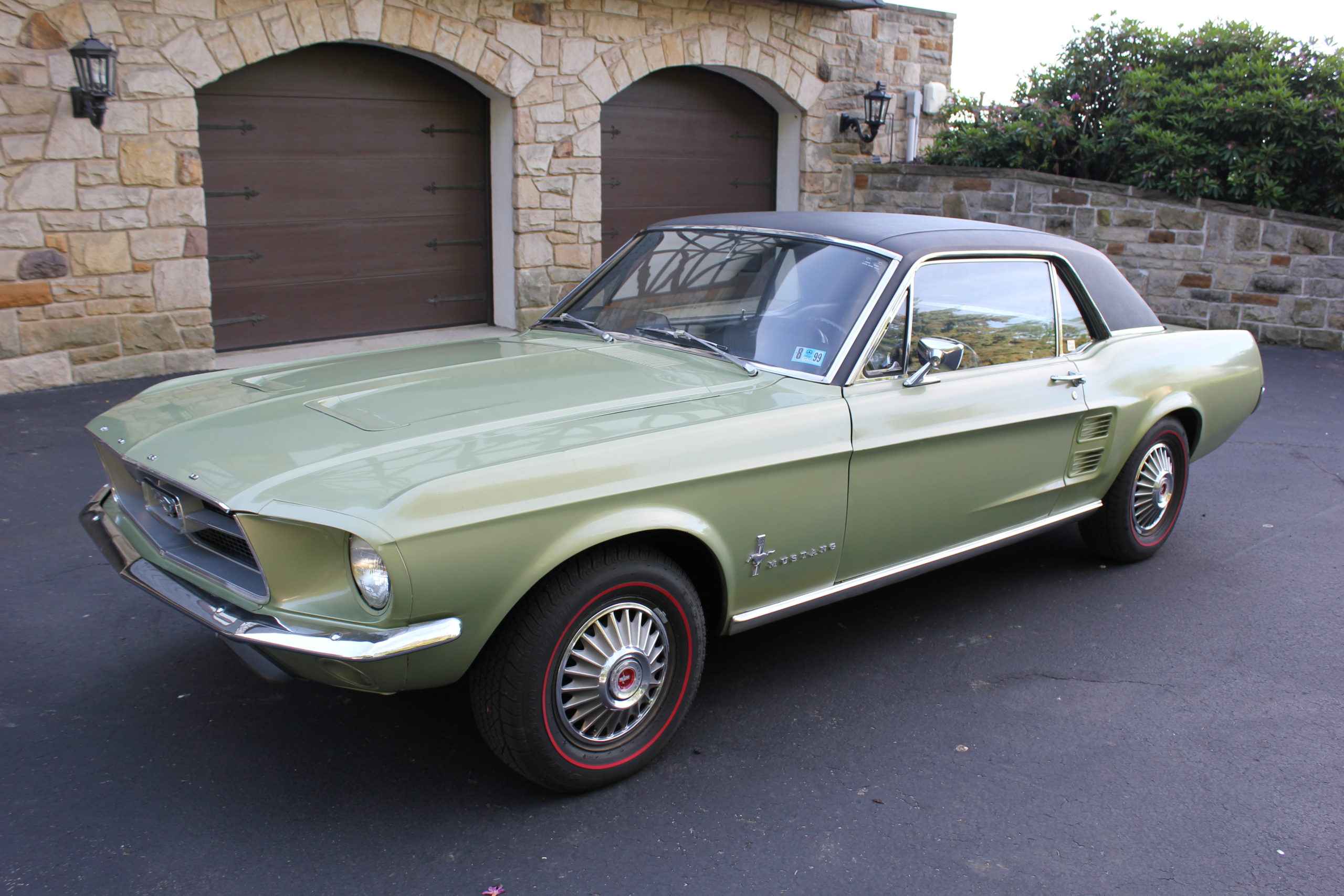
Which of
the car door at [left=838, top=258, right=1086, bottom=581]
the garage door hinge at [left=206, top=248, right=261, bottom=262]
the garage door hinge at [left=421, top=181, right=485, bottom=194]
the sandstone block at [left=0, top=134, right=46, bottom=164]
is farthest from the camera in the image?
the garage door hinge at [left=421, top=181, right=485, bottom=194]

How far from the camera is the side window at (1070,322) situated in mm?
4480

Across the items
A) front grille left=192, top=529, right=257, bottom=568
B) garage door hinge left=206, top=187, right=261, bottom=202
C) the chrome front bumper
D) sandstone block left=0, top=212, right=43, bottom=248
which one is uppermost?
garage door hinge left=206, top=187, right=261, bottom=202

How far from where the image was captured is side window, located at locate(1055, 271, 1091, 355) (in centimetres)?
448

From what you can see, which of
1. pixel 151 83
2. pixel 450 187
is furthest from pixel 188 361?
pixel 450 187

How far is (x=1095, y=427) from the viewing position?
174 inches

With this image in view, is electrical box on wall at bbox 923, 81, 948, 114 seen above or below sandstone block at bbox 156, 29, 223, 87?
above

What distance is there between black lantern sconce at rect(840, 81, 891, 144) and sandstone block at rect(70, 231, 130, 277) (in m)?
7.87

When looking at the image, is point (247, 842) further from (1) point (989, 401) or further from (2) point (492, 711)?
(1) point (989, 401)

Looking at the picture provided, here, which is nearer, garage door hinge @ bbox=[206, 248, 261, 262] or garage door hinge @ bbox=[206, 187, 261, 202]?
garage door hinge @ bbox=[206, 187, 261, 202]

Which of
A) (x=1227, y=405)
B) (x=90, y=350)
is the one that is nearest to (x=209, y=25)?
(x=90, y=350)

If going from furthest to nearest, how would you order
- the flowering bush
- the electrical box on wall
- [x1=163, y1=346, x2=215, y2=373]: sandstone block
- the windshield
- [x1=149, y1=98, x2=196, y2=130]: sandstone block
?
1. the electrical box on wall
2. the flowering bush
3. [x1=163, y1=346, x2=215, y2=373]: sandstone block
4. [x1=149, y1=98, x2=196, y2=130]: sandstone block
5. the windshield

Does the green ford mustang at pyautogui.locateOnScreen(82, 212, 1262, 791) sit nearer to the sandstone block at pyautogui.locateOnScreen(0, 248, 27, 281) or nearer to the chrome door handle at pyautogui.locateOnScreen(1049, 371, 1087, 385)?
the chrome door handle at pyautogui.locateOnScreen(1049, 371, 1087, 385)

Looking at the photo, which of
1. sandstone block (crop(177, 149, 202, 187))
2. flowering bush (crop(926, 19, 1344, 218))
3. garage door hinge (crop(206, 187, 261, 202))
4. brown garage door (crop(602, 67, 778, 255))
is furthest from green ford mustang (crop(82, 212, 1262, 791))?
flowering bush (crop(926, 19, 1344, 218))

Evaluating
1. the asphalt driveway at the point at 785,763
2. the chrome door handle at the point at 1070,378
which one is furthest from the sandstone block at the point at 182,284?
the chrome door handle at the point at 1070,378
